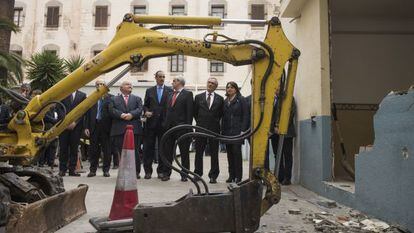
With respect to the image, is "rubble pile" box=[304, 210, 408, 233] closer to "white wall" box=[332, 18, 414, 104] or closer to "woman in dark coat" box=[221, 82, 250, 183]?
"woman in dark coat" box=[221, 82, 250, 183]

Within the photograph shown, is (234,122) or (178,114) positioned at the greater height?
(178,114)

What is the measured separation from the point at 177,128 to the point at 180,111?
463cm

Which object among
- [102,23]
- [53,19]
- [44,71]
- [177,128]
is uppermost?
[53,19]

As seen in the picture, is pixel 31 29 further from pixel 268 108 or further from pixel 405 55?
pixel 268 108

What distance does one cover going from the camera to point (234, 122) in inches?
332

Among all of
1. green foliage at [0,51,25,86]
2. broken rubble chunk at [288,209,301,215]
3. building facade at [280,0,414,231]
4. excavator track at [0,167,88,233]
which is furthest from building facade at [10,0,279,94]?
excavator track at [0,167,88,233]

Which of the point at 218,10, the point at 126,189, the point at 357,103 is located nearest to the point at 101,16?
the point at 218,10

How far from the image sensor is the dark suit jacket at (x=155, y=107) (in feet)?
29.0

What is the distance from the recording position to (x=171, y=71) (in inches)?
1241

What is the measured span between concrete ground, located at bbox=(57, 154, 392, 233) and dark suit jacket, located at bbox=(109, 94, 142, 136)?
3.49 feet

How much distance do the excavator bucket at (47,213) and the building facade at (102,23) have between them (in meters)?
26.7

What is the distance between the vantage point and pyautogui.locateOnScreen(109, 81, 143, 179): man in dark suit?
8.84m

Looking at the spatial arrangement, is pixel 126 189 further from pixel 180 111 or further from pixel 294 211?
pixel 180 111

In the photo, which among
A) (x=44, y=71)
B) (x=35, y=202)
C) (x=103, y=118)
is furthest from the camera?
(x=44, y=71)
